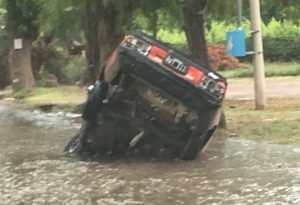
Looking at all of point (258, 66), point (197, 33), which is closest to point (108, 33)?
point (258, 66)

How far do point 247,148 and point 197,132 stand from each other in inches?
79.6

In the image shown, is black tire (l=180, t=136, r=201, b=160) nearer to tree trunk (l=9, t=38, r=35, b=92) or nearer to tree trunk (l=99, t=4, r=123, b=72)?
tree trunk (l=99, t=4, r=123, b=72)

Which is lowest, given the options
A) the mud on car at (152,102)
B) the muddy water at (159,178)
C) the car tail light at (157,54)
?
the muddy water at (159,178)

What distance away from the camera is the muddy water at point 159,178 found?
28.1ft

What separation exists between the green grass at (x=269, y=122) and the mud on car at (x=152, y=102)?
7.12 feet

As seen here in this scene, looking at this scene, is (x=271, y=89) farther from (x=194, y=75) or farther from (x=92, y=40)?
(x=194, y=75)

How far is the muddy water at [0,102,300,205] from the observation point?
8578mm

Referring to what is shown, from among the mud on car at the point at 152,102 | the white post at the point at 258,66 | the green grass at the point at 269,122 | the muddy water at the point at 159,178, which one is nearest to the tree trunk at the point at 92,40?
the green grass at the point at 269,122

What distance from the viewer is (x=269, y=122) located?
14.5m

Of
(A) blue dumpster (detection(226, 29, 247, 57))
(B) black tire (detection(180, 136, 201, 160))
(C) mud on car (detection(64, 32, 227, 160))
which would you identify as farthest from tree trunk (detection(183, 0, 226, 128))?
(B) black tire (detection(180, 136, 201, 160))

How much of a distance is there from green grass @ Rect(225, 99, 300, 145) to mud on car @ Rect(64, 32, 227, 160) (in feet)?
7.12

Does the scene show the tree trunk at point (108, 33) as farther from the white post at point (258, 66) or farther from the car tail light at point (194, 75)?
the car tail light at point (194, 75)

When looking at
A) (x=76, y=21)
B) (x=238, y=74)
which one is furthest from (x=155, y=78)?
(x=238, y=74)

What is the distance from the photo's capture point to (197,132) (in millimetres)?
10250
